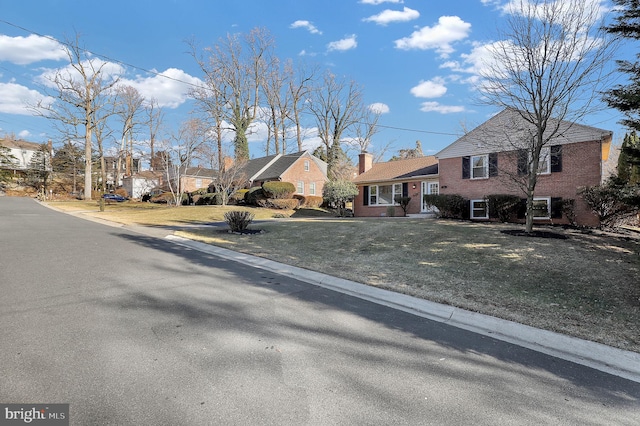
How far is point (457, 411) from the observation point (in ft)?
8.28

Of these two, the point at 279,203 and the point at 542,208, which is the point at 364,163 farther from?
the point at 542,208

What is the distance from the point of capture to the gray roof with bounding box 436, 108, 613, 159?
13.8m

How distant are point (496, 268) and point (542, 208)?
35.9 ft

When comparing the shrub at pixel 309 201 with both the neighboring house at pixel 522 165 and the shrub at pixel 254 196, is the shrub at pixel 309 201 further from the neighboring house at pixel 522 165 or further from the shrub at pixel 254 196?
the neighboring house at pixel 522 165

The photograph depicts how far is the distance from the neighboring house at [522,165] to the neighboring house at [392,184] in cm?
248

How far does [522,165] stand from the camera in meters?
15.0

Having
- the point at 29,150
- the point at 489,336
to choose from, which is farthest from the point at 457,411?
the point at 29,150

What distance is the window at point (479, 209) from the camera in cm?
1705

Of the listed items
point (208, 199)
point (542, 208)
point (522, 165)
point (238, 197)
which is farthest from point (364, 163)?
point (208, 199)

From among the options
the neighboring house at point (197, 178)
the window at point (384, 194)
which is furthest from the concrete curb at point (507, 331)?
the neighboring house at point (197, 178)

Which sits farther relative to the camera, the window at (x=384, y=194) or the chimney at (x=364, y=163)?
the chimney at (x=364, y=163)

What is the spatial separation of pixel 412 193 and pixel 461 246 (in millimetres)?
13405

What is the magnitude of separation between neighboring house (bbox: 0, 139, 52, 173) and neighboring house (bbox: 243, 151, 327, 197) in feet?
→ 124

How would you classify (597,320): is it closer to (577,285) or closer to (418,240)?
(577,285)
